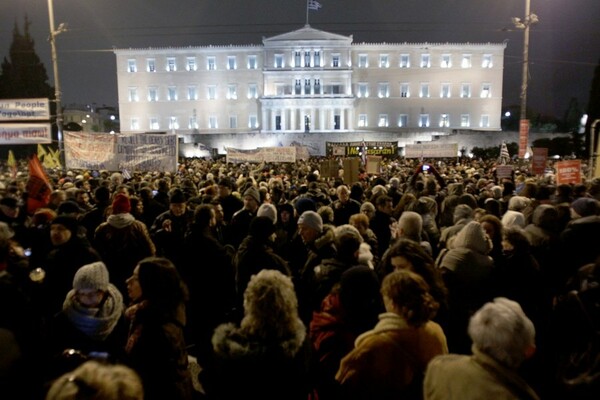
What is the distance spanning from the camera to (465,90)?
60.1 meters

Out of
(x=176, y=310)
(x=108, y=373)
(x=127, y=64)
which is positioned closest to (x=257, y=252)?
(x=176, y=310)

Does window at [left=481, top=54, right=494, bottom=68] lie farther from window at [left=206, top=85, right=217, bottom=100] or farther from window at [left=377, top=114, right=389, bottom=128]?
window at [left=206, top=85, right=217, bottom=100]

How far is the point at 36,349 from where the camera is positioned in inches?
94.0

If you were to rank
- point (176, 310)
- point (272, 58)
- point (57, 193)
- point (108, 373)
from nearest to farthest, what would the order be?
point (108, 373)
point (176, 310)
point (57, 193)
point (272, 58)

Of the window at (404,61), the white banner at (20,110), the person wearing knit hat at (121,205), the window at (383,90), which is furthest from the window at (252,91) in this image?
the person wearing knit hat at (121,205)

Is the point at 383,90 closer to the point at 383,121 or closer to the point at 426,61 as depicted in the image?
the point at 383,121

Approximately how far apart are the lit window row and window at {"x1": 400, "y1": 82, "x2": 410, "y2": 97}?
229 centimetres

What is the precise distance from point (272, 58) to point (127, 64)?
19.6m

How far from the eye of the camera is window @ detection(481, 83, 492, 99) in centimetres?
5984

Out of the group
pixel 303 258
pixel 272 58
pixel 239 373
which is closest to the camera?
pixel 239 373

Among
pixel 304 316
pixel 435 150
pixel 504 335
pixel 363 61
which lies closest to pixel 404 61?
pixel 363 61

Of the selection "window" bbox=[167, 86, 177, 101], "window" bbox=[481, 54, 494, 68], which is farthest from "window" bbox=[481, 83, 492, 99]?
"window" bbox=[167, 86, 177, 101]

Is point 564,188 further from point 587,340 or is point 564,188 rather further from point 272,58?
point 272,58

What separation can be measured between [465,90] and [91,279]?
63.6 m
